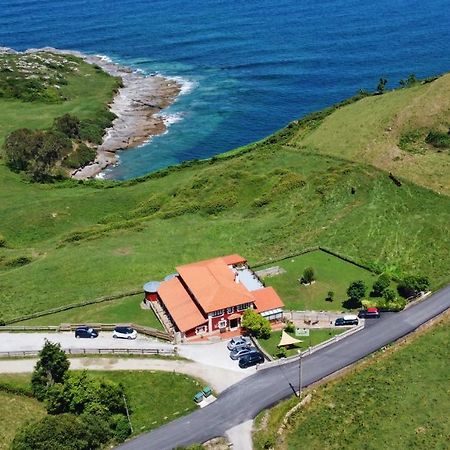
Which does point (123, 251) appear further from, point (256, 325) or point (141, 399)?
point (141, 399)

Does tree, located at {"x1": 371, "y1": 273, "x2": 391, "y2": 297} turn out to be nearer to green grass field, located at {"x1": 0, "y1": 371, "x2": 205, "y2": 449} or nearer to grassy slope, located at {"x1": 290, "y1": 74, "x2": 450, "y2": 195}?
green grass field, located at {"x1": 0, "y1": 371, "x2": 205, "y2": 449}

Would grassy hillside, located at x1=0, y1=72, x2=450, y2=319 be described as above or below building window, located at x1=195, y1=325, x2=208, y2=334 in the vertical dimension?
below

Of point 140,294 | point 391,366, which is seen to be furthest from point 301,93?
point 391,366

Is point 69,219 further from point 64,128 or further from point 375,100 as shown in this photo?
point 375,100

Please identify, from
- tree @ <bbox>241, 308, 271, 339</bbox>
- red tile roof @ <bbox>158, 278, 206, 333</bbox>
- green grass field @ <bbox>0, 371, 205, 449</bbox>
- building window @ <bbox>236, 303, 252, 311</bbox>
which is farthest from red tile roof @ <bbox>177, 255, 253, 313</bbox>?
green grass field @ <bbox>0, 371, 205, 449</bbox>

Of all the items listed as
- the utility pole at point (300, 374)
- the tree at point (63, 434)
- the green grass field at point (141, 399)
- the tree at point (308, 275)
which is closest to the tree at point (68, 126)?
the tree at point (308, 275)

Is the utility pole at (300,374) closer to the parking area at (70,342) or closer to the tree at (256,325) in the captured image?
the tree at (256,325)
